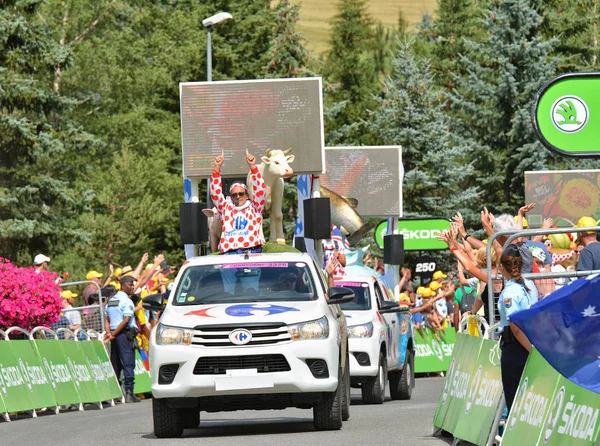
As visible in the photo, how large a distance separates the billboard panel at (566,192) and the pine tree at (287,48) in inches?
1037

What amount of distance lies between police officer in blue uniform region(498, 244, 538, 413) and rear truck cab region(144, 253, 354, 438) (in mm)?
3546

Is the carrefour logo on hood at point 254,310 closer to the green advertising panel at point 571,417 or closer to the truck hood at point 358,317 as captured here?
the green advertising panel at point 571,417

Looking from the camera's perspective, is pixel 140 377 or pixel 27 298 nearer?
pixel 27 298

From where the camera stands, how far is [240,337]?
13.7 m

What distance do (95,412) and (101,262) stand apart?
43715 millimetres

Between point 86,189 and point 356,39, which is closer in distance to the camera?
point 86,189

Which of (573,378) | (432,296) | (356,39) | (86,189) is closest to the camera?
(573,378)

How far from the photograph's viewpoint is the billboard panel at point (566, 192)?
38.2 meters

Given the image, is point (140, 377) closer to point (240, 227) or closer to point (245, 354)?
point (240, 227)

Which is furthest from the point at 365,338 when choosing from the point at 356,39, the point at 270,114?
the point at 356,39

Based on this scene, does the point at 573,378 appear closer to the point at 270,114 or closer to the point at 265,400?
the point at 265,400

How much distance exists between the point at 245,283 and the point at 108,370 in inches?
316

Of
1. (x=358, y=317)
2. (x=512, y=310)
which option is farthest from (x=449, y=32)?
(x=512, y=310)

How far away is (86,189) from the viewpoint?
5022 centimetres
